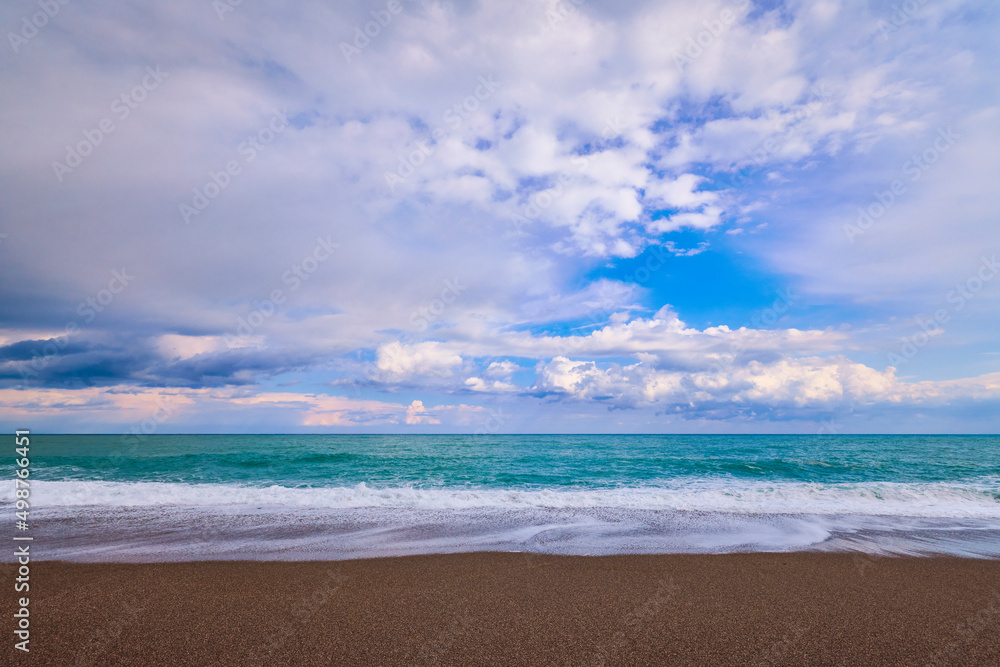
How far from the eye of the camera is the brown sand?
444cm

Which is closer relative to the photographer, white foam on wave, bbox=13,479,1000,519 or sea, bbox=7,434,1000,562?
sea, bbox=7,434,1000,562

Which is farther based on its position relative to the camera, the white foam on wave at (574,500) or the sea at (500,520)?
the white foam on wave at (574,500)

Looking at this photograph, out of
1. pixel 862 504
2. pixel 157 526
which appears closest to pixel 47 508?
pixel 157 526

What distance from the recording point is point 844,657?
445 centimetres

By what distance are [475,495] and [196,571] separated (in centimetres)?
966

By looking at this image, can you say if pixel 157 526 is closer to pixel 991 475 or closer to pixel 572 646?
pixel 572 646

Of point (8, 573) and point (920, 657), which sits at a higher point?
point (8, 573)

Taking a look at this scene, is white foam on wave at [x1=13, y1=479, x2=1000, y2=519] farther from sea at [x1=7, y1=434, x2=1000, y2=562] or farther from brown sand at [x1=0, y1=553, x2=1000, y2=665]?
brown sand at [x1=0, y1=553, x2=1000, y2=665]

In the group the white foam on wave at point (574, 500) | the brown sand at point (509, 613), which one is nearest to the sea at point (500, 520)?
the white foam on wave at point (574, 500)

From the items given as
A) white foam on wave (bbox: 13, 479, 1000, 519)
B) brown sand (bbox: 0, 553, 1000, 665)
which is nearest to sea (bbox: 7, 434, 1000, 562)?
white foam on wave (bbox: 13, 479, 1000, 519)

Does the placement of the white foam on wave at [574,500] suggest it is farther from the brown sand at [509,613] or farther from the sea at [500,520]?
the brown sand at [509,613]

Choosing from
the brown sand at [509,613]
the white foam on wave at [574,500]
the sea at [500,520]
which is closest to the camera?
the brown sand at [509,613]

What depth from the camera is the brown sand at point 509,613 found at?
4438 millimetres

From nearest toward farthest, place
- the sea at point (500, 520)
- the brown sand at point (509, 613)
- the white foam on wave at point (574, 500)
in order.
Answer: the brown sand at point (509, 613) → the sea at point (500, 520) → the white foam on wave at point (574, 500)
